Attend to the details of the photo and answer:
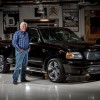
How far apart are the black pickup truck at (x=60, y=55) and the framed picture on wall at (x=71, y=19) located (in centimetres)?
→ 998

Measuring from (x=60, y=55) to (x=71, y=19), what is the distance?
11.9m

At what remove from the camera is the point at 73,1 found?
21.2m

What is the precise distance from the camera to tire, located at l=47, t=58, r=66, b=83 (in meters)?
9.90

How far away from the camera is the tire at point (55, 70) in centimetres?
990

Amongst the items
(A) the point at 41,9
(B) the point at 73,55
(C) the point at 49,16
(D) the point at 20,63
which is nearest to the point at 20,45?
(D) the point at 20,63

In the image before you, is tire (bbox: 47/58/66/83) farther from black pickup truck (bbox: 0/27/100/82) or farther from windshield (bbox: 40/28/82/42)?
windshield (bbox: 40/28/82/42)

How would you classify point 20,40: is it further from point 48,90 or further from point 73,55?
point 48,90

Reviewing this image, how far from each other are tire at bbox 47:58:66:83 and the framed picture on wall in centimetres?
1155

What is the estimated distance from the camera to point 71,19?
2172cm

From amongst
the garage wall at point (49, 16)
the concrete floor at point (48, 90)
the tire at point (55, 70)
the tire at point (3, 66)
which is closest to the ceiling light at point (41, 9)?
the garage wall at point (49, 16)

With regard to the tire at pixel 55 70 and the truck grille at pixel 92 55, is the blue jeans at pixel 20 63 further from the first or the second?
the truck grille at pixel 92 55

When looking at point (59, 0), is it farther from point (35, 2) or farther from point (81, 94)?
point (81, 94)

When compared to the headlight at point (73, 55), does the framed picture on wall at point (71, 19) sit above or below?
above

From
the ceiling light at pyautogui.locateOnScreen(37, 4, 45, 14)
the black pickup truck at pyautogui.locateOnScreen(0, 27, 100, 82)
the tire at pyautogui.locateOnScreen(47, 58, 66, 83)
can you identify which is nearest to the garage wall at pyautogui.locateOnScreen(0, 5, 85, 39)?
the ceiling light at pyautogui.locateOnScreen(37, 4, 45, 14)
